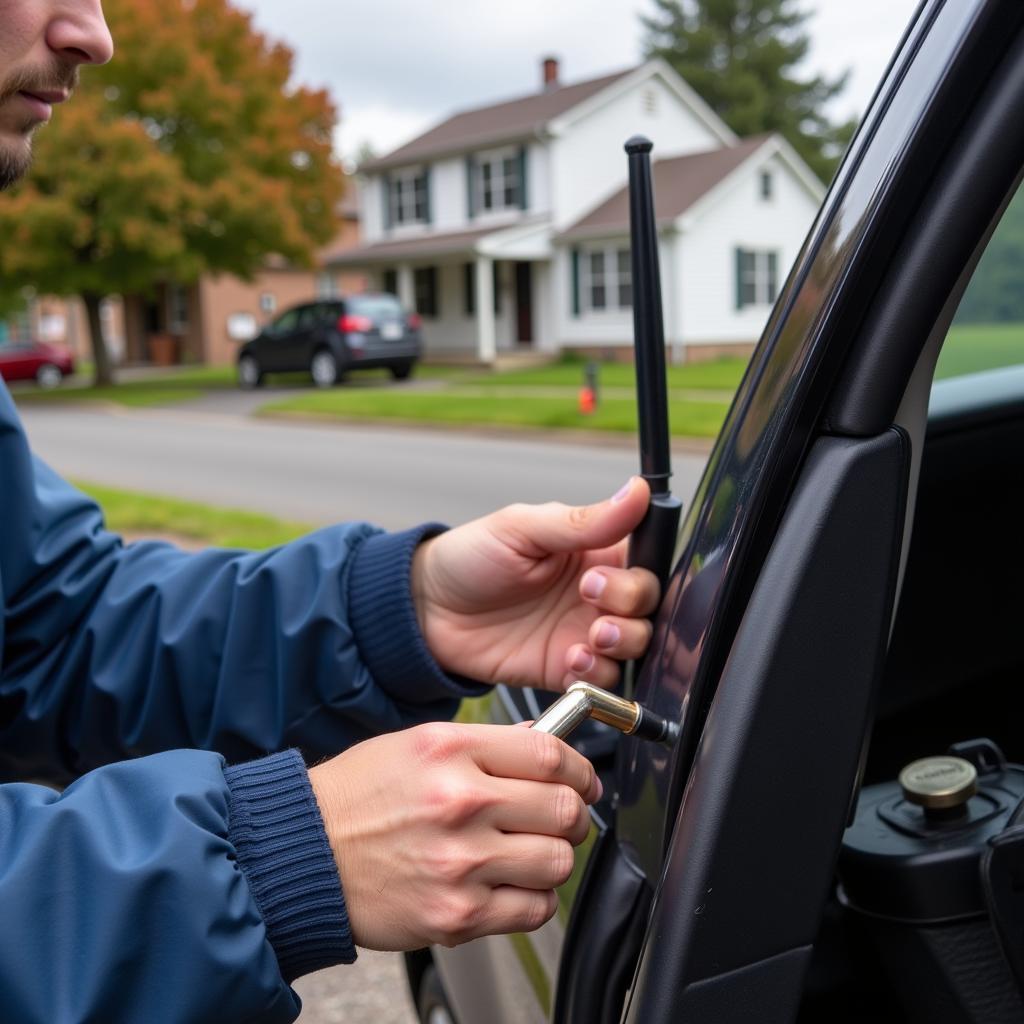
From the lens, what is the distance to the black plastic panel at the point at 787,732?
89cm

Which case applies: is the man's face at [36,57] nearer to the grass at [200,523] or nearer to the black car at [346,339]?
the grass at [200,523]

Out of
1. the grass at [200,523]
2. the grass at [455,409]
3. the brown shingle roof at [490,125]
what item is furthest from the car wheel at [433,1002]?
the brown shingle roof at [490,125]

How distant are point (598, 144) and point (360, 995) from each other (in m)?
10.7

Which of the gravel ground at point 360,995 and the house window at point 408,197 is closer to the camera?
the gravel ground at point 360,995

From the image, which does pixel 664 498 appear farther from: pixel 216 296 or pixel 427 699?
pixel 216 296

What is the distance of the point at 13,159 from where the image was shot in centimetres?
134

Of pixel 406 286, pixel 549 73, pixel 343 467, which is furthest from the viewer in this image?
pixel 406 286

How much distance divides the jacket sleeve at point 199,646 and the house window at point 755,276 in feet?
1.82

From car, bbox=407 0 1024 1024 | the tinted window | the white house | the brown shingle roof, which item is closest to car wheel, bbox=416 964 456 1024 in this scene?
car, bbox=407 0 1024 1024

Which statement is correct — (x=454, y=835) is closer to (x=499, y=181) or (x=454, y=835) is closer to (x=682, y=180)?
(x=682, y=180)

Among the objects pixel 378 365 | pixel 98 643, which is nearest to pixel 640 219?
pixel 98 643

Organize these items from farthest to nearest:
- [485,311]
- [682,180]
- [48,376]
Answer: [48,376], [485,311], [682,180]

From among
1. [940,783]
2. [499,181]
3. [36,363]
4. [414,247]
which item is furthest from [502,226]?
[940,783]

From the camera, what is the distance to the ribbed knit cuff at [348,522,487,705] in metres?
1.54
